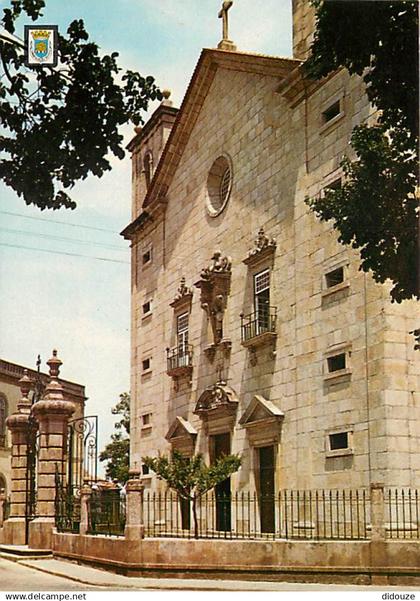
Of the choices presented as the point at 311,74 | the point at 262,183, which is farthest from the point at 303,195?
the point at 311,74

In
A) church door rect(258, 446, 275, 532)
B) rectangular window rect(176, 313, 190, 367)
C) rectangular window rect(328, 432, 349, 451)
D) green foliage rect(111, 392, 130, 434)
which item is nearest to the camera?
rectangular window rect(328, 432, 349, 451)

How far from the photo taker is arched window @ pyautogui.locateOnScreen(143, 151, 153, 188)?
3250cm

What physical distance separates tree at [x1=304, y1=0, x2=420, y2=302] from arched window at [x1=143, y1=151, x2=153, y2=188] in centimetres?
1804

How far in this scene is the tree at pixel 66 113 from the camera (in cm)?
1248

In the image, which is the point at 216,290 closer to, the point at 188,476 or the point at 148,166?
the point at 188,476

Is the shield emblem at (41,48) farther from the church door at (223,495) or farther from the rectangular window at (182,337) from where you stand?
the rectangular window at (182,337)

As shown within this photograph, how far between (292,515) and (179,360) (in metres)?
7.95

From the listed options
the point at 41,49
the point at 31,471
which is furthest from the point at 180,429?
the point at 41,49

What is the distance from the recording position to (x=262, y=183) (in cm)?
Result: 2409

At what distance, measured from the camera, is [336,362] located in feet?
65.8

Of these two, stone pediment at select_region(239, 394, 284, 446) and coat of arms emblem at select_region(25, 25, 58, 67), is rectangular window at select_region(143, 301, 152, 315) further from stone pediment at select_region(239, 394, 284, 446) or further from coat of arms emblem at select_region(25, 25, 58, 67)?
coat of arms emblem at select_region(25, 25, 58, 67)

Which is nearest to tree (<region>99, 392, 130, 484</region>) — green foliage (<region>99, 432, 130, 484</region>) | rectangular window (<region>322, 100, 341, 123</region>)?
green foliage (<region>99, 432, 130, 484</region>)

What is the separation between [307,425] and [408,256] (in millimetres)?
7859

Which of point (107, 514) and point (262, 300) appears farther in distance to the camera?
point (262, 300)
